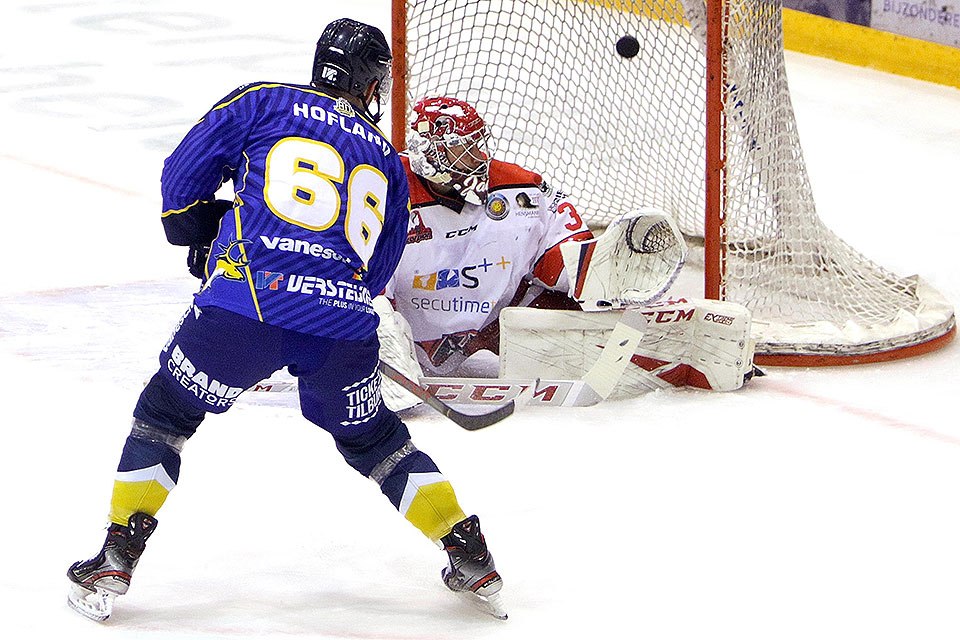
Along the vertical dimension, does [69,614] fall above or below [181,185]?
below

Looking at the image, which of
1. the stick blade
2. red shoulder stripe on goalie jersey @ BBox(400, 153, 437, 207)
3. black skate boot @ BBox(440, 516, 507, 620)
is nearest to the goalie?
red shoulder stripe on goalie jersey @ BBox(400, 153, 437, 207)

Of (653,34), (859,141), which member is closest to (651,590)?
(653,34)

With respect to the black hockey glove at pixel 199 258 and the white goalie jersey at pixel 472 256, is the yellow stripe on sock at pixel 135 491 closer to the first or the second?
the black hockey glove at pixel 199 258

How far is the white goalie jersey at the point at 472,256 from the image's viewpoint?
149 inches

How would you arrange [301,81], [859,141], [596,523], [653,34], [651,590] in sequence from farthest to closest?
[301,81]
[859,141]
[653,34]
[596,523]
[651,590]

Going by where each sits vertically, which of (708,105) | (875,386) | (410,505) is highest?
(708,105)

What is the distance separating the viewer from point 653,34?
4703 mm

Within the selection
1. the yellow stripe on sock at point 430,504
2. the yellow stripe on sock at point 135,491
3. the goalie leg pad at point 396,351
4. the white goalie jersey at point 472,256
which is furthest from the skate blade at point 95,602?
the white goalie jersey at point 472,256

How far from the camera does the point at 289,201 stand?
2516 millimetres

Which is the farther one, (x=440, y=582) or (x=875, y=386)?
(x=875, y=386)

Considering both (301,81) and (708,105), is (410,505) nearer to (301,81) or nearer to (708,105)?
(708,105)

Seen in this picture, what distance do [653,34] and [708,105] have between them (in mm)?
779

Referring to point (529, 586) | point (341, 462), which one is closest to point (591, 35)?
point (341, 462)

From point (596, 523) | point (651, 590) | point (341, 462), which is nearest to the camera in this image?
point (651, 590)
